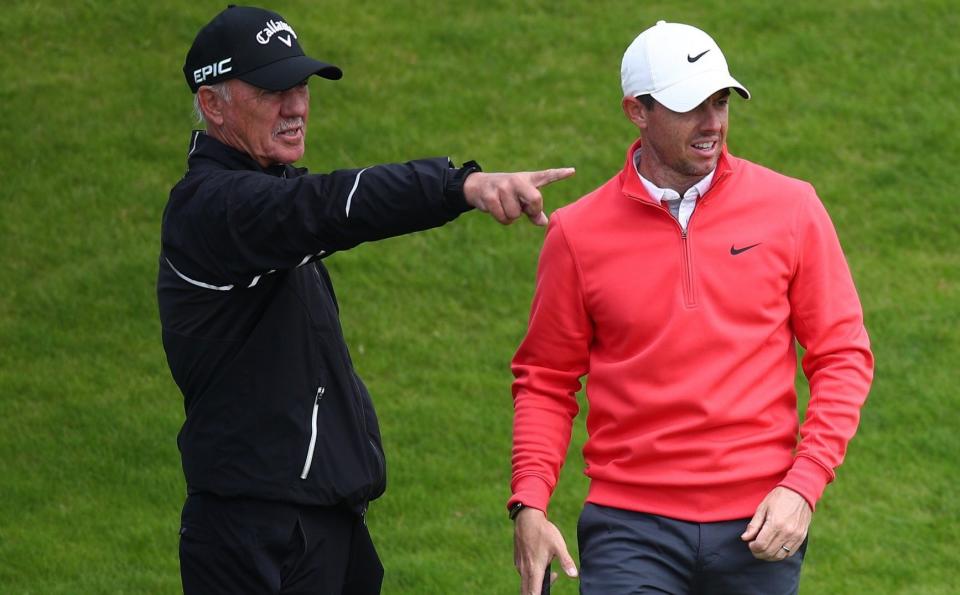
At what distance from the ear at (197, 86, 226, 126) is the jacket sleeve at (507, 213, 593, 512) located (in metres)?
1.07

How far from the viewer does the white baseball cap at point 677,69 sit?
5012 millimetres

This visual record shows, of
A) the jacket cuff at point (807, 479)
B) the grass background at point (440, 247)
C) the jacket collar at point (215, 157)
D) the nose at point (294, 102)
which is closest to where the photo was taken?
the jacket cuff at point (807, 479)

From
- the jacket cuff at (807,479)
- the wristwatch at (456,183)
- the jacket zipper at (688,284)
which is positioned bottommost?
the jacket cuff at (807,479)

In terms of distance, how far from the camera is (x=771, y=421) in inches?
195

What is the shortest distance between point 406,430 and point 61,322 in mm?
2455

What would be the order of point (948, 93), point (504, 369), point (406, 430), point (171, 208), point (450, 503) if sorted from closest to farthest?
point (171, 208)
point (450, 503)
point (406, 430)
point (504, 369)
point (948, 93)

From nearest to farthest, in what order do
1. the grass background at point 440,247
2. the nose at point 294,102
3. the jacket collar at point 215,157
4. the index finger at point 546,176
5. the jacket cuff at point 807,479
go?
the index finger at point 546,176 → the jacket cuff at point 807,479 → the jacket collar at point 215,157 → the nose at point 294,102 → the grass background at point 440,247

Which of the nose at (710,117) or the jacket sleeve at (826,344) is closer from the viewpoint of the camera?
the jacket sleeve at (826,344)

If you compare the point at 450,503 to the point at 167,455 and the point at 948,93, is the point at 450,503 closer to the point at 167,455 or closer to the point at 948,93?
the point at 167,455

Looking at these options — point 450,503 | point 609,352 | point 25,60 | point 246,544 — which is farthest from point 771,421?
point 25,60

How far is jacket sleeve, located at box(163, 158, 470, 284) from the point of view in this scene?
4328mm

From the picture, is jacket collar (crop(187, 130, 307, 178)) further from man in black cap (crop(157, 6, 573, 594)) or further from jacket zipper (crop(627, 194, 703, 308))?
jacket zipper (crop(627, 194, 703, 308))

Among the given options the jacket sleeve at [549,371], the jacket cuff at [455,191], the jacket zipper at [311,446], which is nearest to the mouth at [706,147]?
the jacket sleeve at [549,371]

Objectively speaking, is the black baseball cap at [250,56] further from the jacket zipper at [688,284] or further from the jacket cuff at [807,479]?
the jacket cuff at [807,479]
